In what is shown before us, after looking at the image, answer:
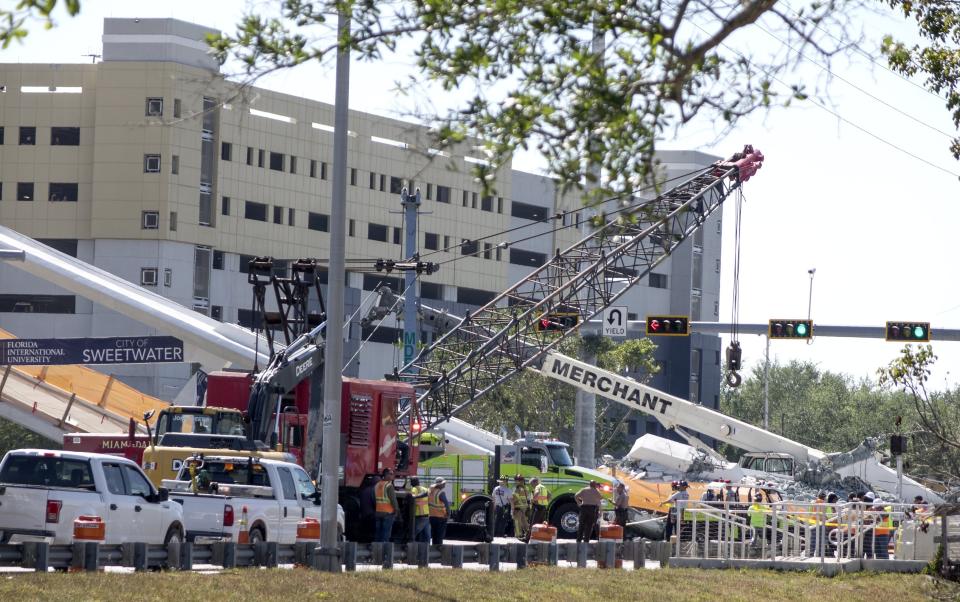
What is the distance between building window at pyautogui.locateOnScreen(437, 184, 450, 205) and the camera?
83.1 metres

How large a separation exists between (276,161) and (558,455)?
1675 inches

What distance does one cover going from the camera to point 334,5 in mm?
12625

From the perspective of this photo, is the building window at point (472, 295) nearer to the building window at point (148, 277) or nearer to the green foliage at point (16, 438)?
the building window at point (148, 277)

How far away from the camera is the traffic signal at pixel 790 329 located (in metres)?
40.7

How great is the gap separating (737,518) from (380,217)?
52.8 meters

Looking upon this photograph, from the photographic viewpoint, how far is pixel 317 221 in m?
79.9

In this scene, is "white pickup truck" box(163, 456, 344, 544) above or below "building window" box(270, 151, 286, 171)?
below

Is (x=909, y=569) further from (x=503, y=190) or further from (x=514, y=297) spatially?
(x=503, y=190)

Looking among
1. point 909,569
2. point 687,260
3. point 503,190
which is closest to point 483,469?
point 909,569

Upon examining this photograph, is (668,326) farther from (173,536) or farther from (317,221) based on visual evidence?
(317,221)

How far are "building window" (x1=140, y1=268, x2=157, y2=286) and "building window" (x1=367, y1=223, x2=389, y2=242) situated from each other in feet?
43.2

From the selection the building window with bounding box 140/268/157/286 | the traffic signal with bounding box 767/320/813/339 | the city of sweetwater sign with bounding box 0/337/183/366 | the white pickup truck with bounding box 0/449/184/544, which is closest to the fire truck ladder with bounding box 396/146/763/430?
the traffic signal with bounding box 767/320/813/339

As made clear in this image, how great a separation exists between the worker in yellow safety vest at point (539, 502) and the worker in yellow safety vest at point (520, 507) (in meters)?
0.28

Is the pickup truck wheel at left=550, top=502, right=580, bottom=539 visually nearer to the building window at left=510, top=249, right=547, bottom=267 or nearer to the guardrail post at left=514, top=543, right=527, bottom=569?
the guardrail post at left=514, top=543, right=527, bottom=569
